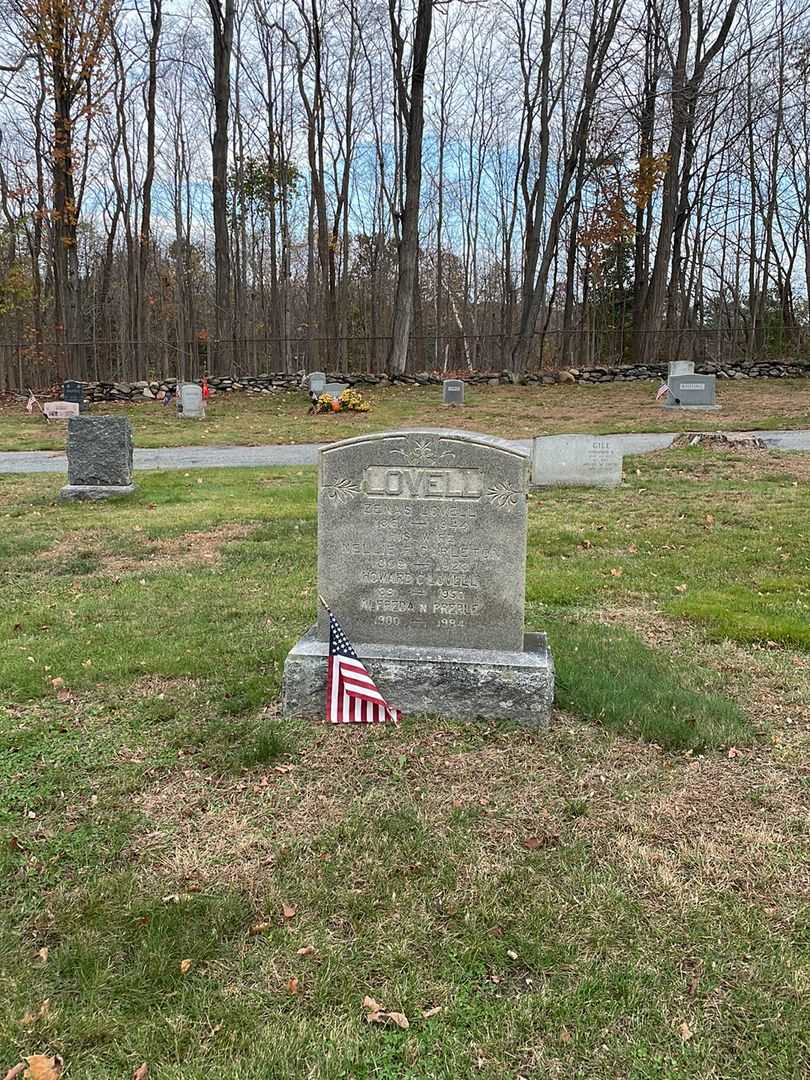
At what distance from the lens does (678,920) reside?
2.52 metres

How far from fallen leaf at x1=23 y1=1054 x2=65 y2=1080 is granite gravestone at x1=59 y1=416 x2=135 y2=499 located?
8.59m

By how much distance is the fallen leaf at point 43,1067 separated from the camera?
77.6 inches

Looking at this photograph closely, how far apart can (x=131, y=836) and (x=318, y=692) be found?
1153 mm

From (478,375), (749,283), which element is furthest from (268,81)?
(749,283)

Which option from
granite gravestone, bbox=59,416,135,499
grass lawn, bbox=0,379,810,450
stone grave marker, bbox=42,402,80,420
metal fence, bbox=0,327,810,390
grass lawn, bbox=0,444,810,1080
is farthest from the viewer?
metal fence, bbox=0,327,810,390

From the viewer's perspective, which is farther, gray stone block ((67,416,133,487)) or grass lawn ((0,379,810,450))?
grass lawn ((0,379,810,450))

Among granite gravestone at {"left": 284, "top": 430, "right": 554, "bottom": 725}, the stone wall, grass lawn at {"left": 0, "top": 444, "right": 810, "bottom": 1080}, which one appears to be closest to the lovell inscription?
granite gravestone at {"left": 284, "top": 430, "right": 554, "bottom": 725}

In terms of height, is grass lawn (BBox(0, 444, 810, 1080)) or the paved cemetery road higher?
the paved cemetery road

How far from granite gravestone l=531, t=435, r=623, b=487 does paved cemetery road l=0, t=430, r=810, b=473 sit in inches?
77.9

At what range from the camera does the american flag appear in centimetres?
380

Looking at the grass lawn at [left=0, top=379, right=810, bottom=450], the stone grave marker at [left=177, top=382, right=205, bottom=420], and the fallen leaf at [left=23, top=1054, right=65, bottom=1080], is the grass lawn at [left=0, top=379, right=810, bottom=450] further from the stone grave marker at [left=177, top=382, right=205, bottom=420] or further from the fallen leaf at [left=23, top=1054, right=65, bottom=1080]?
the fallen leaf at [left=23, top=1054, right=65, bottom=1080]

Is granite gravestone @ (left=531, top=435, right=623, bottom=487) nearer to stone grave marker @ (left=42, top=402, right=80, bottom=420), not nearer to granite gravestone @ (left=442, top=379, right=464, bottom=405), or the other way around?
granite gravestone @ (left=442, top=379, right=464, bottom=405)

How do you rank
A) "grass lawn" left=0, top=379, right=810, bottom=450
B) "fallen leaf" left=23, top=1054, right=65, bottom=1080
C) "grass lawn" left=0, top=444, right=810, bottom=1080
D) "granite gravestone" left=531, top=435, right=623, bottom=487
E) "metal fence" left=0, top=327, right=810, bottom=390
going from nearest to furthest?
1. "fallen leaf" left=23, top=1054, right=65, bottom=1080
2. "grass lawn" left=0, top=444, right=810, bottom=1080
3. "granite gravestone" left=531, top=435, right=623, bottom=487
4. "grass lawn" left=0, top=379, right=810, bottom=450
5. "metal fence" left=0, top=327, right=810, bottom=390

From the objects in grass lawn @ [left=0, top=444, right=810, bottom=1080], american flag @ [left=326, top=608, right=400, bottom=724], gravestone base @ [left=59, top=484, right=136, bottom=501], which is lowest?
grass lawn @ [left=0, top=444, right=810, bottom=1080]
